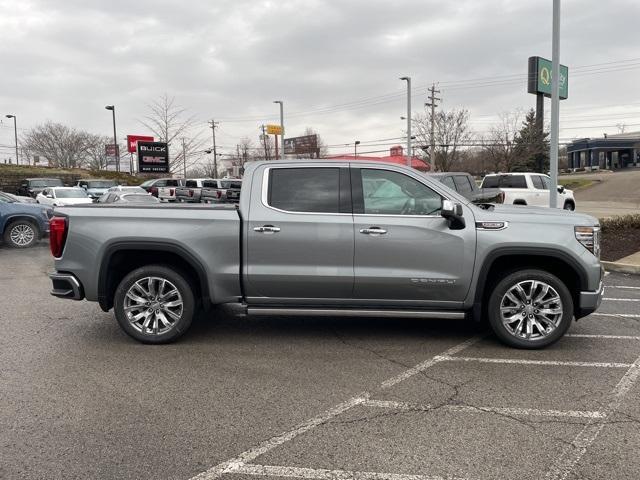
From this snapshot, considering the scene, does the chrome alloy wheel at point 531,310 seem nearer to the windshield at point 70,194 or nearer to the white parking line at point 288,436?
the white parking line at point 288,436

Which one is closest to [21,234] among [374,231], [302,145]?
[374,231]

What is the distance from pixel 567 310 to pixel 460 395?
1.66 m

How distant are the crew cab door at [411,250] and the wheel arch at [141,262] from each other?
5.14ft

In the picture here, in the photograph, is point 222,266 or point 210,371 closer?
point 210,371

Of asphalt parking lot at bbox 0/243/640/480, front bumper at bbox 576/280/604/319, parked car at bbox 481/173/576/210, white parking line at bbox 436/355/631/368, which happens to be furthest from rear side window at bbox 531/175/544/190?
white parking line at bbox 436/355/631/368

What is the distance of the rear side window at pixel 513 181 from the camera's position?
19458 mm

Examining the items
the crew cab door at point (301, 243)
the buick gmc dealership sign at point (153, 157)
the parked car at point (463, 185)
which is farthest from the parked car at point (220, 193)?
the buick gmc dealership sign at point (153, 157)

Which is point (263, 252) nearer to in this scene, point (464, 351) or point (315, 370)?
point (315, 370)

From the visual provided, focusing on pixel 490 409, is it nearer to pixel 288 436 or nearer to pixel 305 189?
pixel 288 436

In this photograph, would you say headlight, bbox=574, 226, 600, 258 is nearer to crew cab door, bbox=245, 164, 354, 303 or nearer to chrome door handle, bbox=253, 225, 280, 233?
crew cab door, bbox=245, 164, 354, 303

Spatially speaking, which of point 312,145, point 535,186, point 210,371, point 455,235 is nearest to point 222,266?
point 210,371

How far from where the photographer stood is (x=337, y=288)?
5152 millimetres

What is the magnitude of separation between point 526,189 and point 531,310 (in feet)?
50.0

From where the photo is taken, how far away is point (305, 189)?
5.29 m
